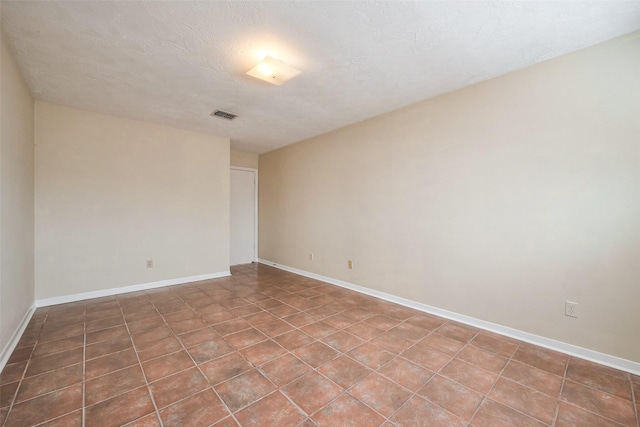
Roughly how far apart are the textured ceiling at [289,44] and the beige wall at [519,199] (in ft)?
0.97

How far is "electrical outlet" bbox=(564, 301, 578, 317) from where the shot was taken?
2.17 m

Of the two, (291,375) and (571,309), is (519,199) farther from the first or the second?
(291,375)

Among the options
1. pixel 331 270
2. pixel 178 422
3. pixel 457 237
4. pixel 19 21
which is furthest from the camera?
pixel 331 270

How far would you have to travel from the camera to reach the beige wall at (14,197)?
6.59 feet

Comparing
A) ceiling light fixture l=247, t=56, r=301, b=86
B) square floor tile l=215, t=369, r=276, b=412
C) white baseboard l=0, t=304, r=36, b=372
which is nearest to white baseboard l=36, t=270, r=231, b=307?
white baseboard l=0, t=304, r=36, b=372

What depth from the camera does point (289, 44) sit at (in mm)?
2043

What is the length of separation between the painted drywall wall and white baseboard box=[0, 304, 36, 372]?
0.51m

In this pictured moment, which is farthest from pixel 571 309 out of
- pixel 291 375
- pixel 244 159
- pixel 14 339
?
pixel 244 159

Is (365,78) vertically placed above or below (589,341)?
above

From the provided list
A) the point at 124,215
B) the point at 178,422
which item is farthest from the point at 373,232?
the point at 124,215

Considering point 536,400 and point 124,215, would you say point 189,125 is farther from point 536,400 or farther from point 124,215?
point 536,400

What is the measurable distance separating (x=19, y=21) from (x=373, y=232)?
3.72 meters

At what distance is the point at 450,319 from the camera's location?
287cm

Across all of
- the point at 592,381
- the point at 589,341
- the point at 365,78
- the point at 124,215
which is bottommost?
the point at 592,381
